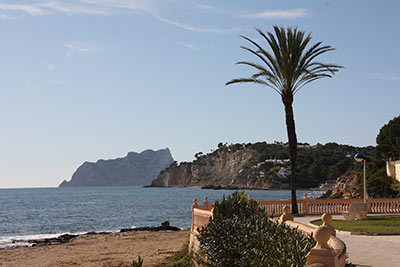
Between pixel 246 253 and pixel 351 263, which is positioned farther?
pixel 351 263

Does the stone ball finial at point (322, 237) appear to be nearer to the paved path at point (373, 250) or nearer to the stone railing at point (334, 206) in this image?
the paved path at point (373, 250)

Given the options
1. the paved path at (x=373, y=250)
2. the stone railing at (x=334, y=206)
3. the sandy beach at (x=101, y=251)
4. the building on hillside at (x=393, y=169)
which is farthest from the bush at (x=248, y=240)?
the building on hillside at (x=393, y=169)

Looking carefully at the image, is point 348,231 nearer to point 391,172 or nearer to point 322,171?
point 391,172

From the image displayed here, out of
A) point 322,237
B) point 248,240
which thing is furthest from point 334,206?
point 322,237

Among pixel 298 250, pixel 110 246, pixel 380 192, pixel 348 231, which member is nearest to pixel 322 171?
pixel 380 192

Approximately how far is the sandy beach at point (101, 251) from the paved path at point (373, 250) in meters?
10.3

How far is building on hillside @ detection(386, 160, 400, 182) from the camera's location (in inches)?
2768

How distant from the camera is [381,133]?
8569 centimetres

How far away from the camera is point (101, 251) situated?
103 ft

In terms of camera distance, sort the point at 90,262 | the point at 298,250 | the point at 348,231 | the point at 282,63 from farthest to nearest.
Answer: the point at 282,63, the point at 90,262, the point at 348,231, the point at 298,250

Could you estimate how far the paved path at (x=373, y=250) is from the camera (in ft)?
41.2

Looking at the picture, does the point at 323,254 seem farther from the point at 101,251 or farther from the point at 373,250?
the point at 101,251

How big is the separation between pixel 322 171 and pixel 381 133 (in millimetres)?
97734

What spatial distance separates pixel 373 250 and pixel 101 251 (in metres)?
20.7
